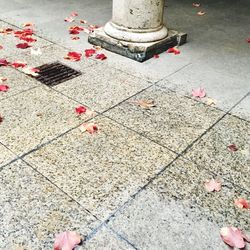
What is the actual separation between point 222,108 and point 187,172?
1207mm

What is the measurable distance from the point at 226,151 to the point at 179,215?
94cm

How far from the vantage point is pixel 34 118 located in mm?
3359

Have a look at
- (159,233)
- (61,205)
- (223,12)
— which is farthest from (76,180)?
(223,12)

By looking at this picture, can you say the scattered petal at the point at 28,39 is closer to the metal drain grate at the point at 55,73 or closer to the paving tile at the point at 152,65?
the metal drain grate at the point at 55,73

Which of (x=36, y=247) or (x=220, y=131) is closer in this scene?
(x=36, y=247)

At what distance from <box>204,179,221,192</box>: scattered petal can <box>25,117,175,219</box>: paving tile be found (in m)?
0.39

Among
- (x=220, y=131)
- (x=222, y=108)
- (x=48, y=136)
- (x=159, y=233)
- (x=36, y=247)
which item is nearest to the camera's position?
(x=36, y=247)

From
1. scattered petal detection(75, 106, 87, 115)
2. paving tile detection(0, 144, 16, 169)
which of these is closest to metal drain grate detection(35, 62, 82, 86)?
scattered petal detection(75, 106, 87, 115)

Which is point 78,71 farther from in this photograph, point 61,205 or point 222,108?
point 61,205

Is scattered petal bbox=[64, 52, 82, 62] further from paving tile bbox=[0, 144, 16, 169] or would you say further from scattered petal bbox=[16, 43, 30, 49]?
paving tile bbox=[0, 144, 16, 169]

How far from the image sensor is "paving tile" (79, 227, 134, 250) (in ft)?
7.05

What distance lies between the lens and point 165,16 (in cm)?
651

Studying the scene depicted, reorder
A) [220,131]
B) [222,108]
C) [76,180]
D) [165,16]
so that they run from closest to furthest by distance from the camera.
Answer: [76,180]
[220,131]
[222,108]
[165,16]

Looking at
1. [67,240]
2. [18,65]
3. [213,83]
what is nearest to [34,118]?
[18,65]
